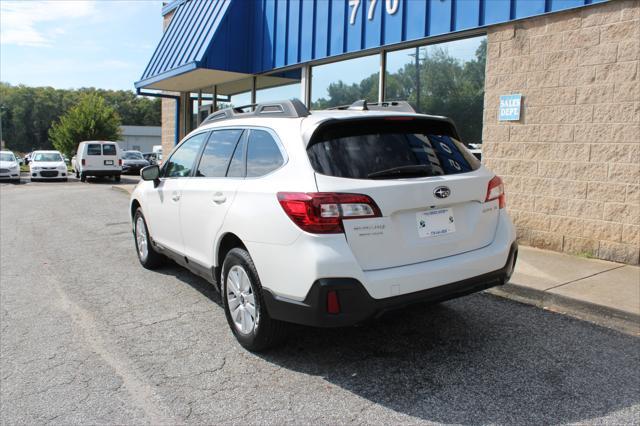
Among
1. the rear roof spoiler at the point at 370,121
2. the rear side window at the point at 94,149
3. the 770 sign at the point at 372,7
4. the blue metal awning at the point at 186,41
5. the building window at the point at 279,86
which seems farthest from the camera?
the rear side window at the point at 94,149

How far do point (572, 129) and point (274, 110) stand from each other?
444cm

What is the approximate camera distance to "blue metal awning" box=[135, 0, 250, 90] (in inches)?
488

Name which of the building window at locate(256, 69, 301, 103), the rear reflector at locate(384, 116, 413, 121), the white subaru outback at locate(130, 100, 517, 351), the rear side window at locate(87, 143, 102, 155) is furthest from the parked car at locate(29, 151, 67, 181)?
the rear reflector at locate(384, 116, 413, 121)

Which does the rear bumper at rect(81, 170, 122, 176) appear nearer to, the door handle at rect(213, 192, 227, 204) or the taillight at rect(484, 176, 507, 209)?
the door handle at rect(213, 192, 227, 204)

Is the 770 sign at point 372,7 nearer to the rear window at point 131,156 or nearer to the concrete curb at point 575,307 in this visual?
the concrete curb at point 575,307

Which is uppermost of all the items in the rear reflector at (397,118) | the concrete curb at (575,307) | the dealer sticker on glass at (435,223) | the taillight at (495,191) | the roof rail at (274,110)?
the roof rail at (274,110)

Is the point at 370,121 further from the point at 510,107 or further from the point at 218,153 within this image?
the point at 510,107

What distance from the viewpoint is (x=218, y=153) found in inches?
187

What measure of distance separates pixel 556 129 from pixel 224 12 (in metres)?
8.21

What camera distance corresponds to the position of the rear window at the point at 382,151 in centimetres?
350

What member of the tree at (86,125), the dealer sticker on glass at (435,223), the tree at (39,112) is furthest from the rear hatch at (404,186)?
the tree at (39,112)

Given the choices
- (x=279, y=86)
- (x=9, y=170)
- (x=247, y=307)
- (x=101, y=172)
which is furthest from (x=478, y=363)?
(x=9, y=170)

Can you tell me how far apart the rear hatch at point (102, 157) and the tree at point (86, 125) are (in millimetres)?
14617

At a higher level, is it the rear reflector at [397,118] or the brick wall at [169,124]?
the brick wall at [169,124]
